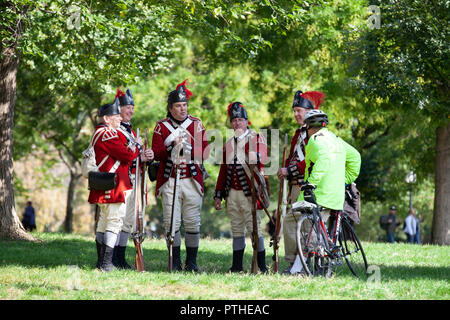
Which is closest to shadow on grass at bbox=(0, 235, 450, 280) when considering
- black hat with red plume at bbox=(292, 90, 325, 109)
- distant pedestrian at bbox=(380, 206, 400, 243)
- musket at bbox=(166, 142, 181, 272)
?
musket at bbox=(166, 142, 181, 272)

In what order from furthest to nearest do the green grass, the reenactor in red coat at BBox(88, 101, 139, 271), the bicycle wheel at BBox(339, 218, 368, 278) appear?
1. the bicycle wheel at BBox(339, 218, 368, 278)
2. the reenactor in red coat at BBox(88, 101, 139, 271)
3. the green grass

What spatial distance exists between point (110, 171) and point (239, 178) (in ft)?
5.84

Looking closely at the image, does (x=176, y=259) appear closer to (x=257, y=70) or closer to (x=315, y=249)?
(x=315, y=249)

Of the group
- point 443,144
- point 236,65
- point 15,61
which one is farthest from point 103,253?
point 236,65

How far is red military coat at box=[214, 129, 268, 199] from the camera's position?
→ 938 cm

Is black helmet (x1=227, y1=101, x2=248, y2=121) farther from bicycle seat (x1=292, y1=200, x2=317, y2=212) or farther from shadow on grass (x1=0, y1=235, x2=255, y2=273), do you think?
shadow on grass (x1=0, y1=235, x2=255, y2=273)

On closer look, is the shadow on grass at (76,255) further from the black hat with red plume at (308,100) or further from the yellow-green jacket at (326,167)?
the black hat with red plume at (308,100)

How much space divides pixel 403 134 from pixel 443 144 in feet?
15.3

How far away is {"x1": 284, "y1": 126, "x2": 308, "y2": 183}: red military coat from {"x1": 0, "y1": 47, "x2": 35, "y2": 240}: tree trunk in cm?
685

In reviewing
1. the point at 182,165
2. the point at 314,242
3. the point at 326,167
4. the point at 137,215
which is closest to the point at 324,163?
the point at 326,167

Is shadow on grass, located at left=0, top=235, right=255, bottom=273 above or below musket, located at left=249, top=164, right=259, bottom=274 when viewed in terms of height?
below

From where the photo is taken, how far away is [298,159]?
9.03m

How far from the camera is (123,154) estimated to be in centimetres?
891

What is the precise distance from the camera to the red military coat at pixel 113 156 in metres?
8.81
